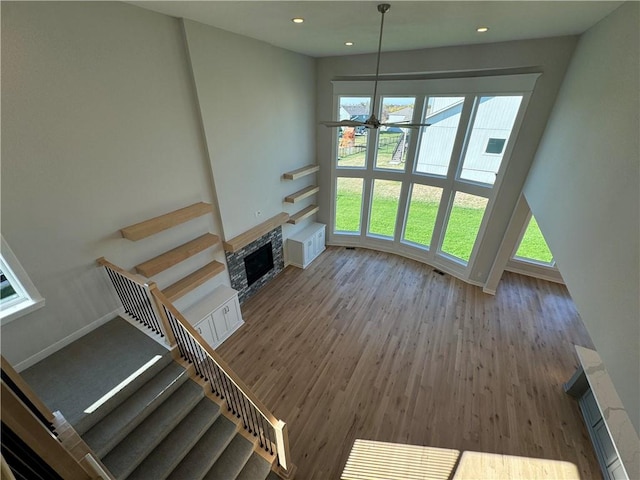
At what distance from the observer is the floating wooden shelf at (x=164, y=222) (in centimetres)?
329

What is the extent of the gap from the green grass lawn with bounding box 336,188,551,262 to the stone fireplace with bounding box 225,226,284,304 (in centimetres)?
237

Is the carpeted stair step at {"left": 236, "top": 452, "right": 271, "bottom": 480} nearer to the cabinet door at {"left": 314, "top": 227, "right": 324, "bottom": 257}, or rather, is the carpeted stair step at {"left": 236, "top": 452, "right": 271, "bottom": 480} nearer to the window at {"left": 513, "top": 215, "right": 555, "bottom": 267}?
the cabinet door at {"left": 314, "top": 227, "right": 324, "bottom": 257}

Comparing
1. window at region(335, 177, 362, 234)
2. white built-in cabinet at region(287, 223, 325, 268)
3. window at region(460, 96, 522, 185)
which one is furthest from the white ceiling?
white built-in cabinet at region(287, 223, 325, 268)

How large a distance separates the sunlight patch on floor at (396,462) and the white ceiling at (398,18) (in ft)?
17.6

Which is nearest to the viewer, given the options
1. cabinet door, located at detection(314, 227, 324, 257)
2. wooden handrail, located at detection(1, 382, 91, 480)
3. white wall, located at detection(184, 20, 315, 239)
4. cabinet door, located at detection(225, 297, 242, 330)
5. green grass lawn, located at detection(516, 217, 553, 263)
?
wooden handrail, located at detection(1, 382, 91, 480)

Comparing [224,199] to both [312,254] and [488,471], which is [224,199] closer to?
[312,254]

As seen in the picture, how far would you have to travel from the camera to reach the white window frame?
2.53 meters

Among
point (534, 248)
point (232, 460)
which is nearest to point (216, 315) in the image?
point (232, 460)

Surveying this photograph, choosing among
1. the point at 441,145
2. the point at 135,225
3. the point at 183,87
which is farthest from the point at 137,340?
the point at 441,145

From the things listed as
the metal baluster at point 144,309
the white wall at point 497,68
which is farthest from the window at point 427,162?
the metal baluster at point 144,309

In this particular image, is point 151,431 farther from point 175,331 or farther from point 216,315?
point 216,315

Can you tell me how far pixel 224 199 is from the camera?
4633 millimetres

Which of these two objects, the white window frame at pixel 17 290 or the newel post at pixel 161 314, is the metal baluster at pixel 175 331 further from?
the white window frame at pixel 17 290

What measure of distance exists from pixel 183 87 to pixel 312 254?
4.70 meters
